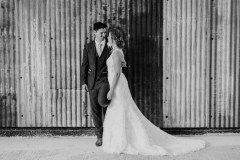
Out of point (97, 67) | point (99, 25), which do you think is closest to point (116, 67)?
point (97, 67)

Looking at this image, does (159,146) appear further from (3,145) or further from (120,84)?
(3,145)

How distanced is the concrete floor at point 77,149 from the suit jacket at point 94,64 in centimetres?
97

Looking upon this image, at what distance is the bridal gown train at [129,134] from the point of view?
198 inches

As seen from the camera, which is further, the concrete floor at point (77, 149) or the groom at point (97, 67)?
the groom at point (97, 67)

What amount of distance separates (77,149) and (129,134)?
81 cm

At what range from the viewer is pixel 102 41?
217 inches

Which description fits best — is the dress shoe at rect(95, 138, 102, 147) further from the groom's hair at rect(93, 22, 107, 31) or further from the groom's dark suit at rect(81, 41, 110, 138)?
the groom's hair at rect(93, 22, 107, 31)

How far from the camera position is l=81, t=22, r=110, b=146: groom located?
17.8ft

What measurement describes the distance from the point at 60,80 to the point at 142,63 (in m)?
1.40

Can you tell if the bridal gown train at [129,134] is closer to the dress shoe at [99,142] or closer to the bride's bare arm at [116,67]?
the bride's bare arm at [116,67]

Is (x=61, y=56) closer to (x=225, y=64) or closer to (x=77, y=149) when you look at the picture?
(x=77, y=149)

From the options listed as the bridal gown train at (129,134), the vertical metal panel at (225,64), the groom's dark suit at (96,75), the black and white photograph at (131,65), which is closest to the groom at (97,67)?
the groom's dark suit at (96,75)

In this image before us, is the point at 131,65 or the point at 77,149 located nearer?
the point at 77,149

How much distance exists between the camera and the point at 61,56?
5.91 metres
